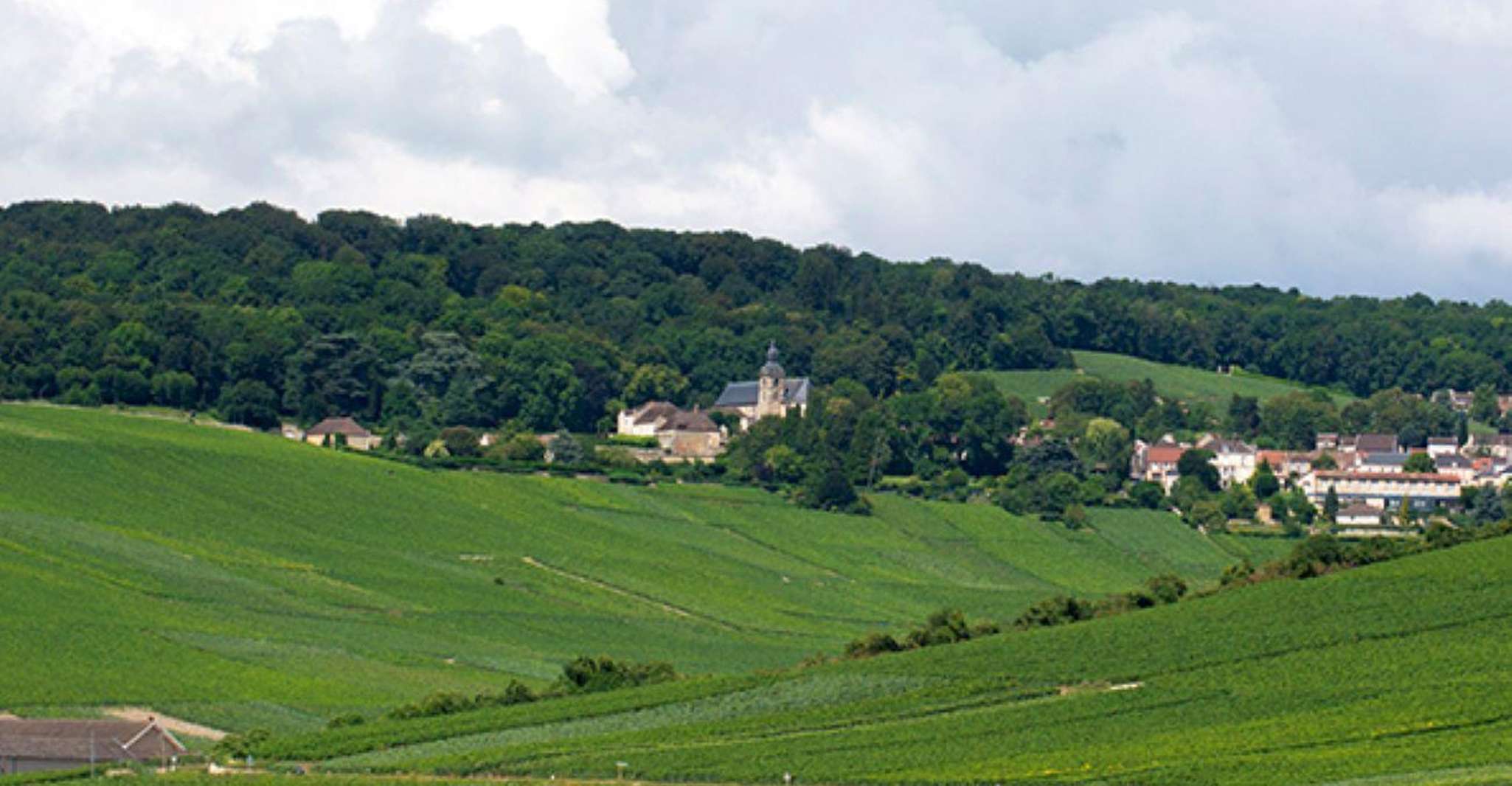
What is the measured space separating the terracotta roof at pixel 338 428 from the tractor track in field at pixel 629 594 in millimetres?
48572

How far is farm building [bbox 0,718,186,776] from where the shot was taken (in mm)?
69562

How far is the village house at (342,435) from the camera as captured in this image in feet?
568

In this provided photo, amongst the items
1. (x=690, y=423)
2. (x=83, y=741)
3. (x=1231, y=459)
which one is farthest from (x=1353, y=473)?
(x=83, y=741)

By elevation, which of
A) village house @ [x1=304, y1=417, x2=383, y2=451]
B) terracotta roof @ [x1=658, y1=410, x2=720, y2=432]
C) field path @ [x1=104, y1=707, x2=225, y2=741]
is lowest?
field path @ [x1=104, y1=707, x2=225, y2=741]

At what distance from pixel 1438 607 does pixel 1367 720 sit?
48.2 ft

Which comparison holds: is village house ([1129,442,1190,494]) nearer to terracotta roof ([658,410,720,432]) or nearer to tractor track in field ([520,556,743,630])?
terracotta roof ([658,410,720,432])

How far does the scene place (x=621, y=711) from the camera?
246ft

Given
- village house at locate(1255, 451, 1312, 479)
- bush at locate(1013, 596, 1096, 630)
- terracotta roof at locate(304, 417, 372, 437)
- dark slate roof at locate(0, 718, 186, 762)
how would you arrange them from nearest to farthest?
dark slate roof at locate(0, 718, 186, 762)
bush at locate(1013, 596, 1096, 630)
terracotta roof at locate(304, 417, 372, 437)
village house at locate(1255, 451, 1312, 479)

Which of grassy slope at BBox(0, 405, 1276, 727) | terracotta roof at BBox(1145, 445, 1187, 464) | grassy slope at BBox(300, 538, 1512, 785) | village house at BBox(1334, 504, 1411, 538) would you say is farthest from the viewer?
terracotta roof at BBox(1145, 445, 1187, 464)

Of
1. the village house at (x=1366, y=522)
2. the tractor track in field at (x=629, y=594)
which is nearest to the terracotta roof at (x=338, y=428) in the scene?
the tractor track in field at (x=629, y=594)

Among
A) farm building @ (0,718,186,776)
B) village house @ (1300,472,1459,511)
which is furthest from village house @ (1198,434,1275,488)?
farm building @ (0,718,186,776)

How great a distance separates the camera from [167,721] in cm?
7806

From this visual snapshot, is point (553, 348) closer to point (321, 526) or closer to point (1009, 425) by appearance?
point (1009, 425)

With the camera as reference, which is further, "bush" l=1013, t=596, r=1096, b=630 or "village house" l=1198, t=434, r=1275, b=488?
"village house" l=1198, t=434, r=1275, b=488
